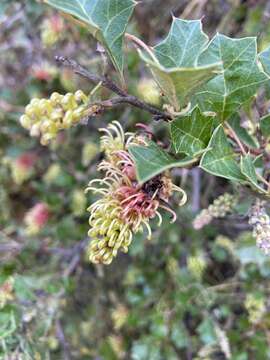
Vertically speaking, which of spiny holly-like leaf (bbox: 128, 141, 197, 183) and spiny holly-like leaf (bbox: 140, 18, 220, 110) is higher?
spiny holly-like leaf (bbox: 140, 18, 220, 110)

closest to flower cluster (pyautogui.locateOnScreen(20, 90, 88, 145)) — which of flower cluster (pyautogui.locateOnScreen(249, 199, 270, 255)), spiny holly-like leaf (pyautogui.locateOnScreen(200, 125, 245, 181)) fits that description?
spiny holly-like leaf (pyautogui.locateOnScreen(200, 125, 245, 181))

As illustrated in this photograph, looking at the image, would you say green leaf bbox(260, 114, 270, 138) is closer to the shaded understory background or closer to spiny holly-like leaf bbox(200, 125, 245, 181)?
spiny holly-like leaf bbox(200, 125, 245, 181)

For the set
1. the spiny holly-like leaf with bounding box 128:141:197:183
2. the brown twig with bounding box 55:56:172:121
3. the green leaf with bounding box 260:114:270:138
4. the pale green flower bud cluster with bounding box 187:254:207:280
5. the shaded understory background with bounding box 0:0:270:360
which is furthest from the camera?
the pale green flower bud cluster with bounding box 187:254:207:280

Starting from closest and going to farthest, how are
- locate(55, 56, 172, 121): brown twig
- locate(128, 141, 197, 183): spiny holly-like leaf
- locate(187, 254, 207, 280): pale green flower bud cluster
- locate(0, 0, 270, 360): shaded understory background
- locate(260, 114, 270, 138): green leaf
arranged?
locate(128, 141, 197, 183): spiny holly-like leaf < locate(55, 56, 172, 121): brown twig < locate(260, 114, 270, 138): green leaf < locate(0, 0, 270, 360): shaded understory background < locate(187, 254, 207, 280): pale green flower bud cluster

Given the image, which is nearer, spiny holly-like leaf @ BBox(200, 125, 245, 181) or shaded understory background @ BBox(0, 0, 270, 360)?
spiny holly-like leaf @ BBox(200, 125, 245, 181)

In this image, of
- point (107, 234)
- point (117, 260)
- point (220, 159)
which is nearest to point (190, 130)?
point (220, 159)

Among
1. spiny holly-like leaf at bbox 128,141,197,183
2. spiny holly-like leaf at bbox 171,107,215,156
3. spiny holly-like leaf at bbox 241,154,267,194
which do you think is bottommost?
spiny holly-like leaf at bbox 241,154,267,194
